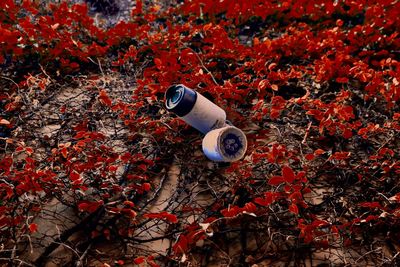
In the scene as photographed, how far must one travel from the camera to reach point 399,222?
8.05 feet

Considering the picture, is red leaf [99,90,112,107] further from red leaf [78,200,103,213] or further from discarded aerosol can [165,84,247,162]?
red leaf [78,200,103,213]

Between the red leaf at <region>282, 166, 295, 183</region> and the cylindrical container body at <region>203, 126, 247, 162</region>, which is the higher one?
the cylindrical container body at <region>203, 126, 247, 162</region>

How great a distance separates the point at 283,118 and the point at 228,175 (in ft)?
3.02

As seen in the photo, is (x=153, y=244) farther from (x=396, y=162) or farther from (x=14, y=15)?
(x=14, y=15)

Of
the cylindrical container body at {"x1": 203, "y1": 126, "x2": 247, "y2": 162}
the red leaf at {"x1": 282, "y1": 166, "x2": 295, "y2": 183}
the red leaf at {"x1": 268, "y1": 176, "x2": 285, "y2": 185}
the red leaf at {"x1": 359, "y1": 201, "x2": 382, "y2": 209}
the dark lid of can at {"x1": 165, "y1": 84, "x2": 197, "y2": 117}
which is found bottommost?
the red leaf at {"x1": 359, "y1": 201, "x2": 382, "y2": 209}

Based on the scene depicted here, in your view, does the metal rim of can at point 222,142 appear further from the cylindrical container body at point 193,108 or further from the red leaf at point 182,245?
the red leaf at point 182,245

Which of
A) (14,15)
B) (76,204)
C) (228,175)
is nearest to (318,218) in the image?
(228,175)

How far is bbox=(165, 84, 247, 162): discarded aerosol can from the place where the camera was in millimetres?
2580

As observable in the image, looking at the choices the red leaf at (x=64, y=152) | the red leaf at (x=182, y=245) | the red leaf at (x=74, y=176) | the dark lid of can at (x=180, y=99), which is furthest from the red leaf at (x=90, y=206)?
the dark lid of can at (x=180, y=99)

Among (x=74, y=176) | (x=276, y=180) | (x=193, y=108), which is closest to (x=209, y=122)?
(x=193, y=108)

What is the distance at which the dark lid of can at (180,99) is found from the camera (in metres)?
2.67

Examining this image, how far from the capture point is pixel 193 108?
2742 mm

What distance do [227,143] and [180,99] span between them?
497 millimetres

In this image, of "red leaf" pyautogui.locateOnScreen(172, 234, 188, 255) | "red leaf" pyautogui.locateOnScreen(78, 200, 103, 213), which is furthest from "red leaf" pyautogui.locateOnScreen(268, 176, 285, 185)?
"red leaf" pyautogui.locateOnScreen(78, 200, 103, 213)
